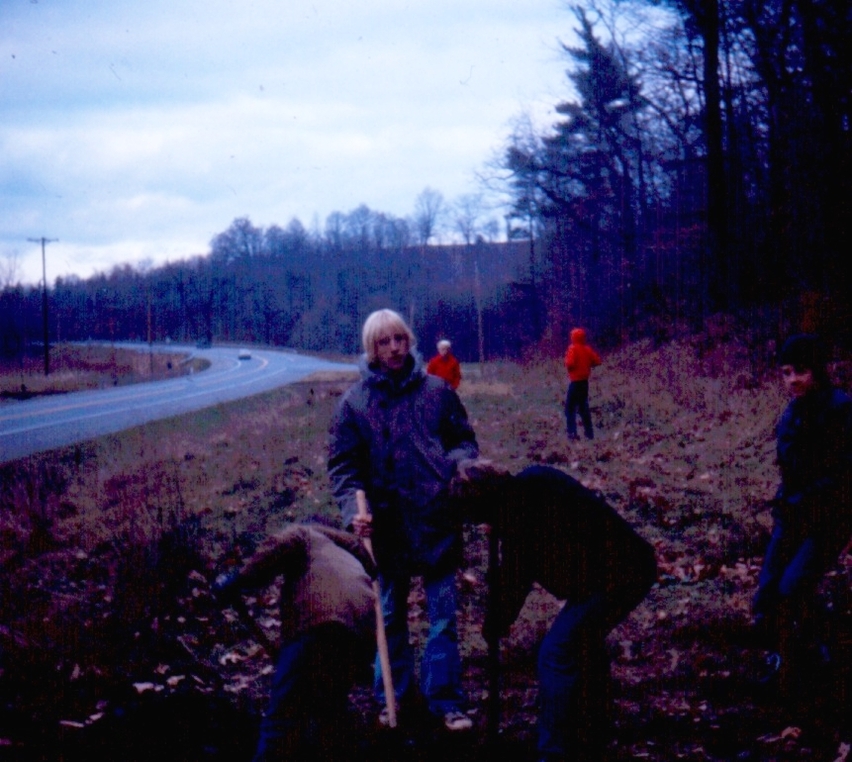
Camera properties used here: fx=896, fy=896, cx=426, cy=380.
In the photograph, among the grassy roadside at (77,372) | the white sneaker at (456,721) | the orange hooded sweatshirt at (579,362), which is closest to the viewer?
the white sneaker at (456,721)

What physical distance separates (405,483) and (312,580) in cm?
90

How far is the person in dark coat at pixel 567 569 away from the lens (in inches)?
139

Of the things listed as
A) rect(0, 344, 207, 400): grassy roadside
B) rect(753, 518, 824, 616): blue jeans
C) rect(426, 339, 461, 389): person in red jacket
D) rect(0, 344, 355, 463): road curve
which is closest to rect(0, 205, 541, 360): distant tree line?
rect(0, 344, 207, 400): grassy roadside

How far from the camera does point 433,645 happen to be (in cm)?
445

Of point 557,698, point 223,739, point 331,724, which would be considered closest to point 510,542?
point 557,698

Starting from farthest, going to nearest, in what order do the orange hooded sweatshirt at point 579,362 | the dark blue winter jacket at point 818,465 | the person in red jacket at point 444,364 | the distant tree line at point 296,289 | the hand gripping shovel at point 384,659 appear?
the distant tree line at point 296,289 < the person in red jacket at point 444,364 < the orange hooded sweatshirt at point 579,362 < the dark blue winter jacket at point 818,465 < the hand gripping shovel at point 384,659

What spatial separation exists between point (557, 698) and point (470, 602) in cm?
350

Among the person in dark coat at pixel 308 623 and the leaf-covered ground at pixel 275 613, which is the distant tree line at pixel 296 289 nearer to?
the leaf-covered ground at pixel 275 613

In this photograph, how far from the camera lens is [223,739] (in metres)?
4.78

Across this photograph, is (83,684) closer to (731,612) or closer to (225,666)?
(225,666)

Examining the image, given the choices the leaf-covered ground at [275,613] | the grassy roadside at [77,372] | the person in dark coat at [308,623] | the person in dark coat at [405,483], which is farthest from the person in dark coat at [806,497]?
the grassy roadside at [77,372]

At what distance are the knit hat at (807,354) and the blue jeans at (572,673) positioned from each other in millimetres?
1575

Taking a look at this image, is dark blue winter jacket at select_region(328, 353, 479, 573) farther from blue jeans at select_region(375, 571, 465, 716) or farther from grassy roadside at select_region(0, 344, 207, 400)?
grassy roadside at select_region(0, 344, 207, 400)

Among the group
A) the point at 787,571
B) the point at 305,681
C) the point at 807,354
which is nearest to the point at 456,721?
the point at 305,681
